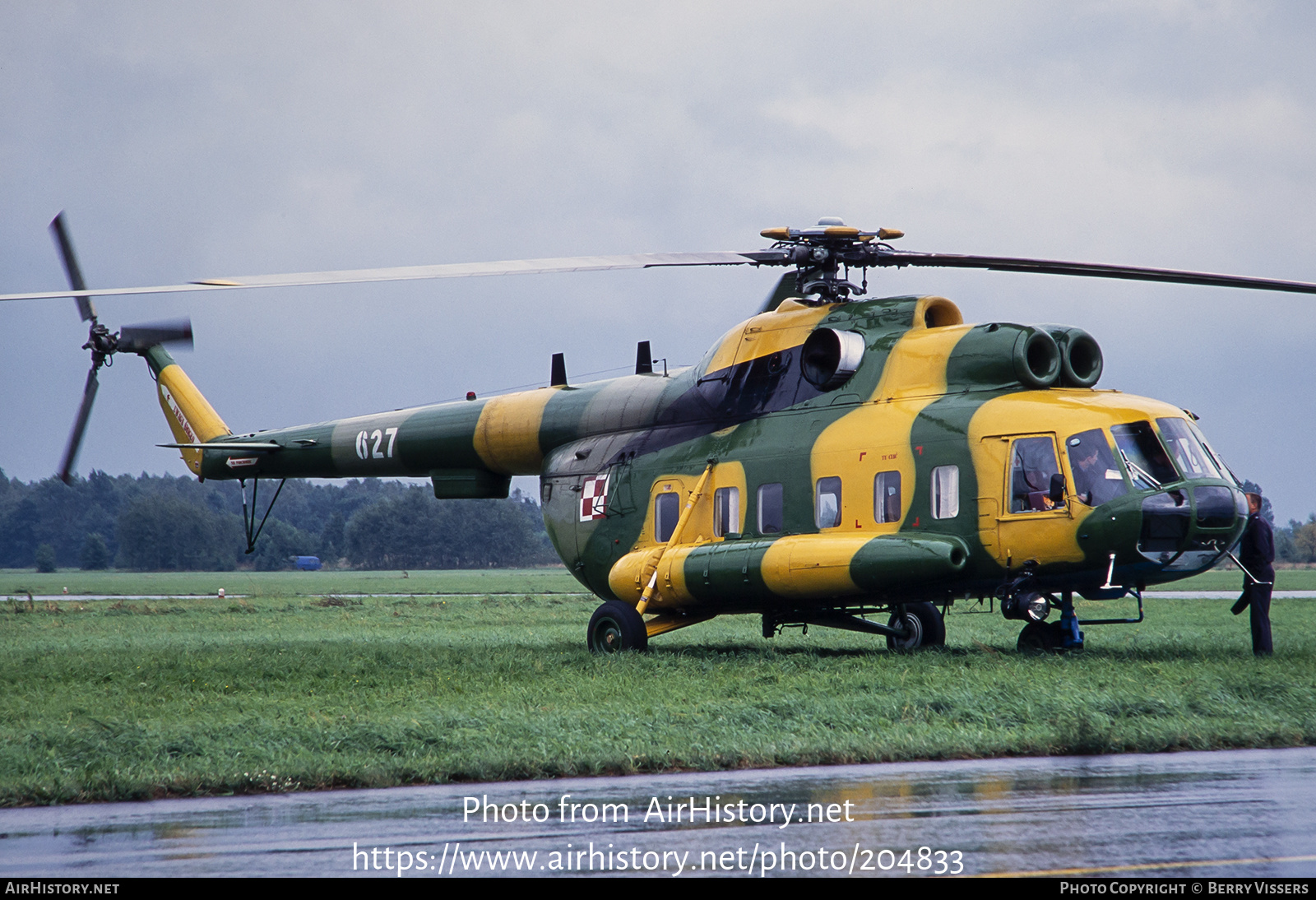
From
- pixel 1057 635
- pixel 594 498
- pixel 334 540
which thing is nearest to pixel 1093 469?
pixel 1057 635

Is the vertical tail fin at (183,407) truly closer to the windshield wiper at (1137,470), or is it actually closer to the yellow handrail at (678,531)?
the yellow handrail at (678,531)

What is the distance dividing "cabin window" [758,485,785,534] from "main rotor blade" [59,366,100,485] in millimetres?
13358

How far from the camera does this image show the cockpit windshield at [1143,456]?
13.7 m

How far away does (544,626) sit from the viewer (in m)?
25.3

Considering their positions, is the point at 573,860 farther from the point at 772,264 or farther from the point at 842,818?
the point at 772,264

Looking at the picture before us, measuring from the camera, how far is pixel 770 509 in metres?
16.4

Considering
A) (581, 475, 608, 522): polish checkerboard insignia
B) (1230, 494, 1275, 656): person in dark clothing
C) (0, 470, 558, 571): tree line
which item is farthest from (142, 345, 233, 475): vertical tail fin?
(0, 470, 558, 571): tree line

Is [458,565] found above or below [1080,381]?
below

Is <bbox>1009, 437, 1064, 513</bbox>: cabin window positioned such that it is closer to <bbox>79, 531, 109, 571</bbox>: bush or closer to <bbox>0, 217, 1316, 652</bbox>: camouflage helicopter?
<bbox>0, 217, 1316, 652</bbox>: camouflage helicopter

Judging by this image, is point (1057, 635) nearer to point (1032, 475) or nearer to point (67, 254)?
point (1032, 475)

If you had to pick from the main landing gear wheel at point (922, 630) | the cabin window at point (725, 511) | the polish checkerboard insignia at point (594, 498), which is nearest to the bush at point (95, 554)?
the polish checkerboard insignia at point (594, 498)

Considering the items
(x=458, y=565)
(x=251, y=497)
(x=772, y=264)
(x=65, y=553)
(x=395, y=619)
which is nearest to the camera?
(x=772, y=264)
